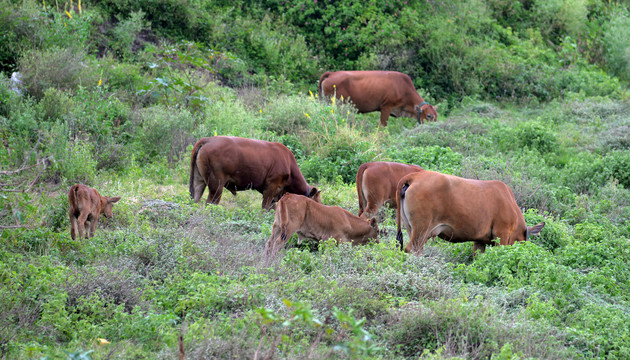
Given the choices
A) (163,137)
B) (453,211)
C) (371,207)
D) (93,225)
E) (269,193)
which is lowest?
(163,137)

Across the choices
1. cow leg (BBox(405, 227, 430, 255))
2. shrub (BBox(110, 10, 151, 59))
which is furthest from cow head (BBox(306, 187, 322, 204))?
shrub (BBox(110, 10, 151, 59))

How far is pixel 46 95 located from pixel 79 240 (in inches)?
230

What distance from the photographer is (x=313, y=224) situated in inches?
339

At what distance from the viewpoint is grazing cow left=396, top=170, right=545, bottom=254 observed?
8.06 meters

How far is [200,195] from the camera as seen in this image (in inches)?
416

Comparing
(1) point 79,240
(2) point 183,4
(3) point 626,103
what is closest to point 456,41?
(3) point 626,103

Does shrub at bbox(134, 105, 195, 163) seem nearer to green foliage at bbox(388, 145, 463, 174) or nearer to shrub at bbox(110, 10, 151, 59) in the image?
green foliage at bbox(388, 145, 463, 174)

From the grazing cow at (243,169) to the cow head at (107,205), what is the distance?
4.85 feet

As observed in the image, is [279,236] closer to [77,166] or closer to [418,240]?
[418,240]

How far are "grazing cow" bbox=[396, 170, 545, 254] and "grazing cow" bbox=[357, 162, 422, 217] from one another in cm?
161

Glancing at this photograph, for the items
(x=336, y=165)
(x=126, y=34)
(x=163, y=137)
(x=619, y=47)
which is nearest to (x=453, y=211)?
(x=336, y=165)

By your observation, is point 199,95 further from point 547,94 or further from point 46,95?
point 547,94

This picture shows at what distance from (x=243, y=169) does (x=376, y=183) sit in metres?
2.07

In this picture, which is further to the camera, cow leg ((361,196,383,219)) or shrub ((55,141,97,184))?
shrub ((55,141,97,184))
